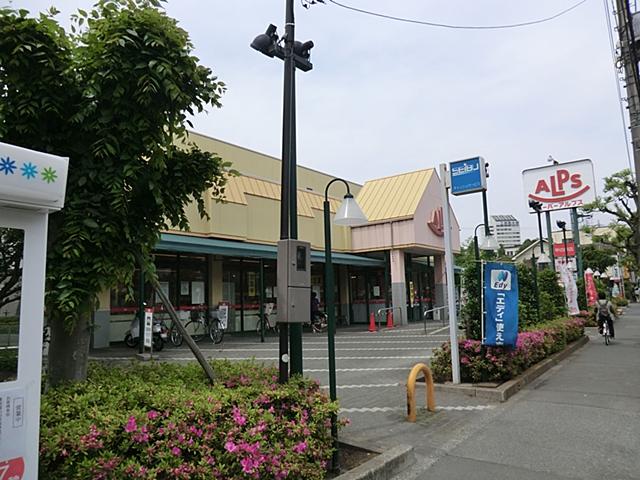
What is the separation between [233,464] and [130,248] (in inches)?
85.1

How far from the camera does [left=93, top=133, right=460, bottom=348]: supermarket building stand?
16.4 m

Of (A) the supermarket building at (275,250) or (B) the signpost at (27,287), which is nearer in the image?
(B) the signpost at (27,287)

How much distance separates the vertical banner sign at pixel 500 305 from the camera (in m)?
8.23

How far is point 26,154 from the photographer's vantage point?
2621 millimetres

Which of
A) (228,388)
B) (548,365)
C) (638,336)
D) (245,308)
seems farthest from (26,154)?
(638,336)

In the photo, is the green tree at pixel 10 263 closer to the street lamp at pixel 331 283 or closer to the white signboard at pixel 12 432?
the white signboard at pixel 12 432

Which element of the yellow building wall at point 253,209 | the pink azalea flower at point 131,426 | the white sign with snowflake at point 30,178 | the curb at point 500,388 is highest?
the yellow building wall at point 253,209

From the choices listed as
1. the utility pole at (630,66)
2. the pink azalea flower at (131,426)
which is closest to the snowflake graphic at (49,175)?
the pink azalea flower at (131,426)

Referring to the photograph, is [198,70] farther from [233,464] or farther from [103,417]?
[233,464]

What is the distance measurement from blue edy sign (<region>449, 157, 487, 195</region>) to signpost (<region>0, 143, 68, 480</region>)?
23.6ft

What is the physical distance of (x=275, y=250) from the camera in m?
17.8

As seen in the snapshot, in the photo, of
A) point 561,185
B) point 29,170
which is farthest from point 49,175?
point 561,185

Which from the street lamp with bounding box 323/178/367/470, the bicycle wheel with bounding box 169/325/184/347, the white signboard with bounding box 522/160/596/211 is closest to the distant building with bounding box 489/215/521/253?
the white signboard with bounding box 522/160/596/211

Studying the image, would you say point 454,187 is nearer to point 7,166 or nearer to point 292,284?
point 292,284
